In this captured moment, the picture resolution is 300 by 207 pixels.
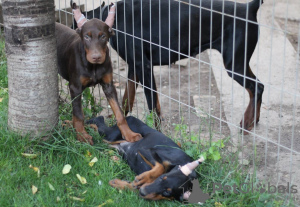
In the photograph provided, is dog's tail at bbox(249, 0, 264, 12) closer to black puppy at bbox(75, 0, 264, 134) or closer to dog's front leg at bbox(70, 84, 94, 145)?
black puppy at bbox(75, 0, 264, 134)

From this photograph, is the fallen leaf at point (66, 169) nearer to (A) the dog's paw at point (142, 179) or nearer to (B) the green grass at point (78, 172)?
(B) the green grass at point (78, 172)

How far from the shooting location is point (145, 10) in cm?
486

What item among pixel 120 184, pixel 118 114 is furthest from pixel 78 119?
pixel 120 184

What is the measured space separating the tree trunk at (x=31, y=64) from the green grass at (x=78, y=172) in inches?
5.5

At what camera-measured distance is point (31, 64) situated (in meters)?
3.93

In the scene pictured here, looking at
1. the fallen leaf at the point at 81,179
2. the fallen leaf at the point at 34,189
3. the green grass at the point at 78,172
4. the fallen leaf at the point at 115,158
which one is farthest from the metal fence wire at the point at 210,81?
the fallen leaf at the point at 34,189

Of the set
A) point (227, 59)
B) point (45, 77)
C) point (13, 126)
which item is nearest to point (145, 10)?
point (227, 59)

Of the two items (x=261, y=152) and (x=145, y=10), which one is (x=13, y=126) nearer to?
(x=145, y=10)

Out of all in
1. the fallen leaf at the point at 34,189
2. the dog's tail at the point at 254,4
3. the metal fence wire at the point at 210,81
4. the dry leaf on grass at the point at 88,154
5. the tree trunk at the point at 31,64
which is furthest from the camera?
the dog's tail at the point at 254,4

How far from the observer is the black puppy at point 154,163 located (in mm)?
3395

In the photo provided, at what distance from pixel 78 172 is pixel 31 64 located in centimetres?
92

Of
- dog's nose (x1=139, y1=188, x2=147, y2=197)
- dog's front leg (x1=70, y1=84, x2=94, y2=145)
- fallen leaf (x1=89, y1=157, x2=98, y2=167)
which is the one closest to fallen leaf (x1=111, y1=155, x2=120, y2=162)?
fallen leaf (x1=89, y1=157, x2=98, y2=167)

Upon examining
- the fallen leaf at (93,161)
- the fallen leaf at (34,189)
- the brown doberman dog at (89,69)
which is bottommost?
the fallen leaf at (34,189)

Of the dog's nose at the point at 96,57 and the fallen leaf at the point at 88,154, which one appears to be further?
the fallen leaf at the point at 88,154
